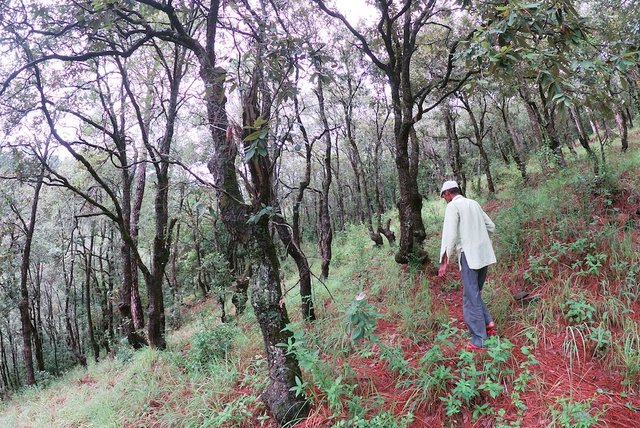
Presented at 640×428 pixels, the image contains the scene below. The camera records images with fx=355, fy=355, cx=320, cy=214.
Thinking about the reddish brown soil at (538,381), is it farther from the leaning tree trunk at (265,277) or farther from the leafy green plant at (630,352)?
the leaning tree trunk at (265,277)

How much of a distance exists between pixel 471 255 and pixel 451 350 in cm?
105

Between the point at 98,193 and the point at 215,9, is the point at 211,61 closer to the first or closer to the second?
the point at 215,9

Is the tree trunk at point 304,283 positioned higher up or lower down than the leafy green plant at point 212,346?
higher up

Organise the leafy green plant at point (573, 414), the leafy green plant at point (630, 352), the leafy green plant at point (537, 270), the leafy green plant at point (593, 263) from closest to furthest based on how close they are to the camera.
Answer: the leafy green plant at point (573, 414) < the leafy green plant at point (630, 352) < the leafy green plant at point (593, 263) < the leafy green plant at point (537, 270)

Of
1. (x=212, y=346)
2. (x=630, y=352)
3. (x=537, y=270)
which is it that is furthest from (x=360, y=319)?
(x=212, y=346)

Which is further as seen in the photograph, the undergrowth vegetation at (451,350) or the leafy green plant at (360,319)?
the undergrowth vegetation at (451,350)

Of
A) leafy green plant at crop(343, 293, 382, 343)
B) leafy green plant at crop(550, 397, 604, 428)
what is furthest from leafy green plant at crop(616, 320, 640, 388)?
leafy green plant at crop(343, 293, 382, 343)

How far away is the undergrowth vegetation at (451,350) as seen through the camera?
3111 millimetres

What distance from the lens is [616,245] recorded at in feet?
15.2

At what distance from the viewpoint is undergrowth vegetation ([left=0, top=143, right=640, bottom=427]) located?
3.11 metres

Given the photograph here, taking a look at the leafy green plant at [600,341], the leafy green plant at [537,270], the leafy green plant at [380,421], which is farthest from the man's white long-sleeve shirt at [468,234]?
the leafy green plant at [380,421]

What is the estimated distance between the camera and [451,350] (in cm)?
382

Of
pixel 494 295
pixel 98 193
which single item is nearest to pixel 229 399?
pixel 494 295

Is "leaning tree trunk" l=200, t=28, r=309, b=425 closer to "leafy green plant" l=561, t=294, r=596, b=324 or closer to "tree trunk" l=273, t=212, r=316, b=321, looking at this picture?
"tree trunk" l=273, t=212, r=316, b=321
